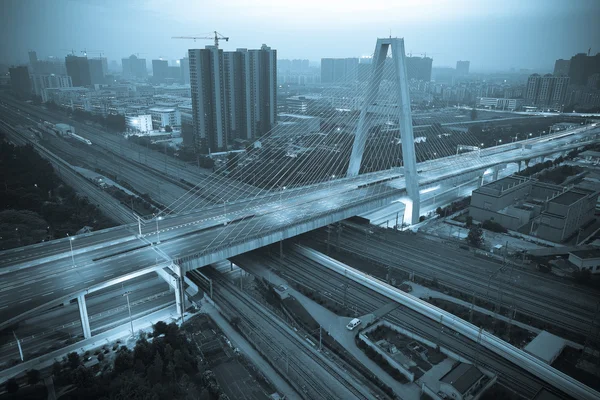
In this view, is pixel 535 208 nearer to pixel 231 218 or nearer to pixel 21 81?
pixel 231 218

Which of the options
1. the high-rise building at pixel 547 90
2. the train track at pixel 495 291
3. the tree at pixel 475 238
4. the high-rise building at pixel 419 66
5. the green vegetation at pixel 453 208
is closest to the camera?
the train track at pixel 495 291

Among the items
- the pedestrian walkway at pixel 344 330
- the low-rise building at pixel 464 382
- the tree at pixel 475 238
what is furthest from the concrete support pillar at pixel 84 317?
the tree at pixel 475 238

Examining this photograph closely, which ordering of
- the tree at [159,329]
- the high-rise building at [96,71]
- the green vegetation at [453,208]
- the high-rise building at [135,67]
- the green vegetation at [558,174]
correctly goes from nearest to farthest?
the tree at [159,329]
the green vegetation at [453,208]
the green vegetation at [558,174]
the high-rise building at [96,71]
the high-rise building at [135,67]

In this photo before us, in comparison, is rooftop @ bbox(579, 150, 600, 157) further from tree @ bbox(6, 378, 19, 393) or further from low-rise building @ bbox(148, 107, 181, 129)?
low-rise building @ bbox(148, 107, 181, 129)

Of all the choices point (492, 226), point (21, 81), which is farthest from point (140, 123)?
point (492, 226)

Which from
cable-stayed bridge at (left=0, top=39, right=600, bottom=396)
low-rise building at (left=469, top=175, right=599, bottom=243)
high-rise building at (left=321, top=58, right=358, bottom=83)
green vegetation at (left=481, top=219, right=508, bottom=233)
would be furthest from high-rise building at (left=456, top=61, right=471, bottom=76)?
green vegetation at (left=481, top=219, right=508, bottom=233)

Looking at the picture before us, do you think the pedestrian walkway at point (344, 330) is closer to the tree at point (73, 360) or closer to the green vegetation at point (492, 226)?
the tree at point (73, 360)

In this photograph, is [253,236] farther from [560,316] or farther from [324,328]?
[560,316]
